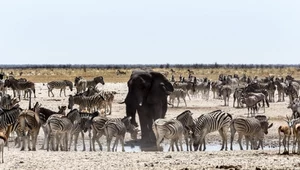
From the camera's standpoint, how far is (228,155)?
1677 cm

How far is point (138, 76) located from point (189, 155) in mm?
6749

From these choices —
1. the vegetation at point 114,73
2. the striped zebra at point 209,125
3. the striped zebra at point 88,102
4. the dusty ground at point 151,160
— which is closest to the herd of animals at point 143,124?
the striped zebra at point 209,125

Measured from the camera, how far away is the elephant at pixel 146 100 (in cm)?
2269

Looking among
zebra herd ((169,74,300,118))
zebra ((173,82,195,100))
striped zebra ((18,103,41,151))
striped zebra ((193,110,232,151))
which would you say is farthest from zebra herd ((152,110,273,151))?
zebra ((173,82,195,100))

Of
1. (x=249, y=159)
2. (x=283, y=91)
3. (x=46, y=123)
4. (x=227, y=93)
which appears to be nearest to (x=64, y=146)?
(x=46, y=123)

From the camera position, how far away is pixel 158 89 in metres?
23.0

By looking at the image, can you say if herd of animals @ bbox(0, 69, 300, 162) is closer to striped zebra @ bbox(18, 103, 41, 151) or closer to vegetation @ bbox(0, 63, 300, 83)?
striped zebra @ bbox(18, 103, 41, 151)

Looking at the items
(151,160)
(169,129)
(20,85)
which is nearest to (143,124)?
(169,129)

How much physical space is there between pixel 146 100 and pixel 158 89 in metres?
0.56

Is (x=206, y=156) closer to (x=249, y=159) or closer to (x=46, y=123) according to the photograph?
(x=249, y=159)

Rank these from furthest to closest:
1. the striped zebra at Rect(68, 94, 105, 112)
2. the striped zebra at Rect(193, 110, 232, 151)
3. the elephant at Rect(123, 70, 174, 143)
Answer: the striped zebra at Rect(68, 94, 105, 112)
the elephant at Rect(123, 70, 174, 143)
the striped zebra at Rect(193, 110, 232, 151)

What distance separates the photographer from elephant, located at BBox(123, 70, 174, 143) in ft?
74.4

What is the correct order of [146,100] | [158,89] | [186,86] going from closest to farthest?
1. [146,100]
2. [158,89]
3. [186,86]

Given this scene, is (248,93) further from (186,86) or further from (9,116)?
(9,116)
